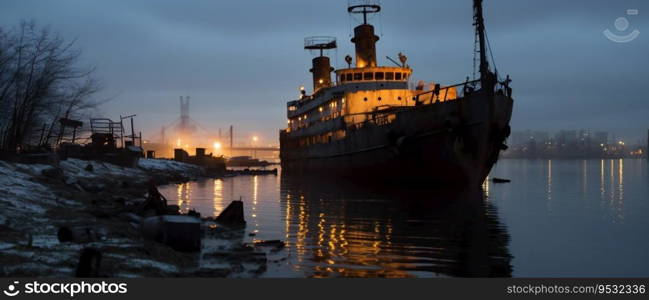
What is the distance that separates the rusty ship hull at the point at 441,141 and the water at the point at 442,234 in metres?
1.76

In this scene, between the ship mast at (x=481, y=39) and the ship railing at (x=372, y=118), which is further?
the ship railing at (x=372, y=118)

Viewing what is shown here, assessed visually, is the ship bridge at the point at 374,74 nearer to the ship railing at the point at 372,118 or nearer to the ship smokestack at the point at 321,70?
the ship railing at the point at 372,118

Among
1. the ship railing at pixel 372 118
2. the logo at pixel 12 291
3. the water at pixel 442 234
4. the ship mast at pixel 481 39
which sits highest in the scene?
the ship mast at pixel 481 39

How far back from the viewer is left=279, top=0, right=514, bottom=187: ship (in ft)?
90.7

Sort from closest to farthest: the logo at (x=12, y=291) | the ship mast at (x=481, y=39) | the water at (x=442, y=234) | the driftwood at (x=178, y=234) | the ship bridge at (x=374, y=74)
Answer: the logo at (x=12, y=291) < the water at (x=442, y=234) < the driftwood at (x=178, y=234) < the ship mast at (x=481, y=39) < the ship bridge at (x=374, y=74)

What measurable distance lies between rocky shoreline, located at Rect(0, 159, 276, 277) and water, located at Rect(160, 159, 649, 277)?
898mm

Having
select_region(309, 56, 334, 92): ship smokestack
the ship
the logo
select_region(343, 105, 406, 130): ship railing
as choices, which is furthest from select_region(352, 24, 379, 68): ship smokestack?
the logo

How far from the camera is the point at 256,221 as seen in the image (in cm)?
1816

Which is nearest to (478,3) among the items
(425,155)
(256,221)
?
(425,155)

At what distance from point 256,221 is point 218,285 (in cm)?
1024

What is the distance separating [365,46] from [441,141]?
18817mm

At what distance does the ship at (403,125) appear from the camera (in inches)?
1088

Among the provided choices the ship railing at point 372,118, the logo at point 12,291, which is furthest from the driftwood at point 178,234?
the ship railing at point 372,118

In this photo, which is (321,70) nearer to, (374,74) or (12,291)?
(374,74)
